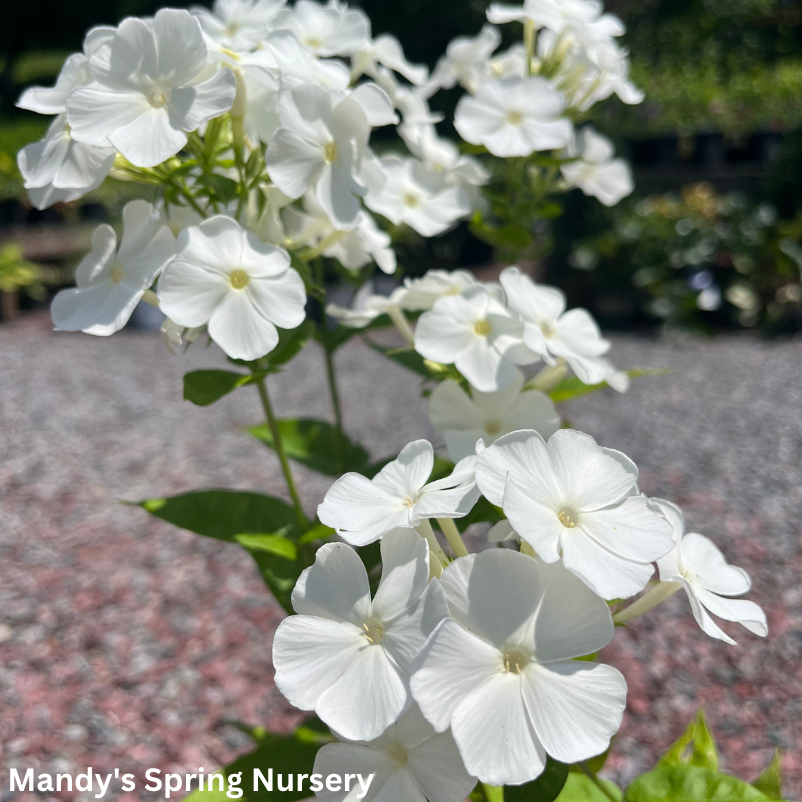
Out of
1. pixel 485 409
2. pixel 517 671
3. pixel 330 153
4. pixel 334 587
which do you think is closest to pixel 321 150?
pixel 330 153

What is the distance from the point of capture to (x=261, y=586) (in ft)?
8.84

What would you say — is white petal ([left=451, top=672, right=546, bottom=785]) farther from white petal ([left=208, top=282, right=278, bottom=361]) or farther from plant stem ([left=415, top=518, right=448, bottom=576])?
white petal ([left=208, top=282, right=278, bottom=361])

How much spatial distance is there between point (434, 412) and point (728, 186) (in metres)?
6.63

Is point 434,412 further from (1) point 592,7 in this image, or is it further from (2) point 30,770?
(2) point 30,770

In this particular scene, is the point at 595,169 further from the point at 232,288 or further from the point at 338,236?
the point at 232,288

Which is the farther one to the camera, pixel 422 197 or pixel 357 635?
pixel 422 197

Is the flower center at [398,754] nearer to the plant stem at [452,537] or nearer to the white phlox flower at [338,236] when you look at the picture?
the plant stem at [452,537]

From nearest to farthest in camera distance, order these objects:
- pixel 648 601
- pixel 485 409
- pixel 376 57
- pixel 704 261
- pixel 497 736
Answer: pixel 497 736 → pixel 648 601 → pixel 485 409 → pixel 376 57 → pixel 704 261

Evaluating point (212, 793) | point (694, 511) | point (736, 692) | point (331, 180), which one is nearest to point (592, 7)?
point (331, 180)

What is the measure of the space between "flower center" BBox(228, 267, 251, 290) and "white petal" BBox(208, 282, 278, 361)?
0.01m

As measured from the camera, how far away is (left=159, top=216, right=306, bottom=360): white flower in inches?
31.3

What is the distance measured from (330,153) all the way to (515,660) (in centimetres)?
60

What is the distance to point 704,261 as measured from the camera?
5.65 m

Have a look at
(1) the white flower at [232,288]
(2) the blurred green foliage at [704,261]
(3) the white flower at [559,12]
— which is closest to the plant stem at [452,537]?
(1) the white flower at [232,288]
